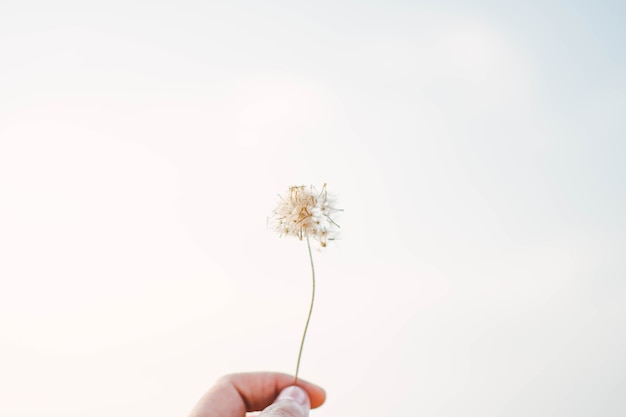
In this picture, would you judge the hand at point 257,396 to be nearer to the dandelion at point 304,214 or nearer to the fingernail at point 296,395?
the fingernail at point 296,395

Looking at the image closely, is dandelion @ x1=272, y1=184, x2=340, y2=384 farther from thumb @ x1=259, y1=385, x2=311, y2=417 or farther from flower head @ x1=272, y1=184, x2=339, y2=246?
thumb @ x1=259, y1=385, x2=311, y2=417

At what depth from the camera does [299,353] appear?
9.09 feet

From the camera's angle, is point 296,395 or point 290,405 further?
point 296,395

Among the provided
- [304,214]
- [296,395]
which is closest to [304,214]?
[304,214]

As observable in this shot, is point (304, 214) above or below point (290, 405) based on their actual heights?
above

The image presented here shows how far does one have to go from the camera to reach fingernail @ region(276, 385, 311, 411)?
3.01m

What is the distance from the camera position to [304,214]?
3.37 metres

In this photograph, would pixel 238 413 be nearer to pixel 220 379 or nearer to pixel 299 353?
pixel 220 379

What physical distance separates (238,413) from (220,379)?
0.85 ft

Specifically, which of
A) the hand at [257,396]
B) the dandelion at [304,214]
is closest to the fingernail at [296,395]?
the hand at [257,396]

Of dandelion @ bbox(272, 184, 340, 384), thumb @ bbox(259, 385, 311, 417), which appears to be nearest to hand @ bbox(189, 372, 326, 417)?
thumb @ bbox(259, 385, 311, 417)

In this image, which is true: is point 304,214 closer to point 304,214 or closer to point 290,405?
point 304,214

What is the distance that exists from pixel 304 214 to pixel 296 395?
4.12 feet

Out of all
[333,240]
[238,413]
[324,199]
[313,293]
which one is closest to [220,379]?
[238,413]
